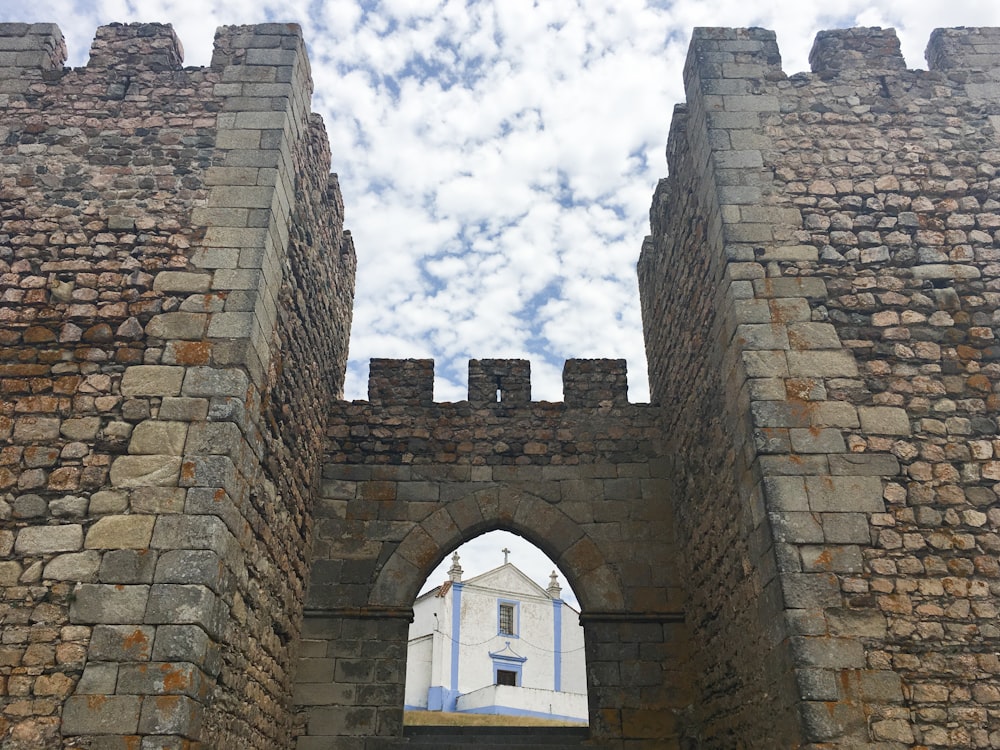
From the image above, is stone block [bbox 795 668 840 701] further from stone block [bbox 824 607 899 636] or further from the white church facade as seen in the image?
the white church facade

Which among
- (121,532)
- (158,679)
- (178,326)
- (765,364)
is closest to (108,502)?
(121,532)

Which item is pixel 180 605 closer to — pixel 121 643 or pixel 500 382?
pixel 121 643

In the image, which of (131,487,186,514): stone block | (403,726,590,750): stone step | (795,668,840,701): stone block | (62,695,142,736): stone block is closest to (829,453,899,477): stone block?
(795,668,840,701): stone block

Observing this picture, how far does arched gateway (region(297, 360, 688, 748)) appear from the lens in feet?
20.4

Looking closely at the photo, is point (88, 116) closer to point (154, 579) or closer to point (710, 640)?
point (154, 579)

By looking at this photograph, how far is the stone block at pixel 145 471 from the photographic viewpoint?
167 inches

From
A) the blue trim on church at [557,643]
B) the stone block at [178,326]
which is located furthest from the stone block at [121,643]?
the blue trim on church at [557,643]

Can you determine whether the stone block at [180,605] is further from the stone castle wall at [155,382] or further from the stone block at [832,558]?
A: the stone block at [832,558]

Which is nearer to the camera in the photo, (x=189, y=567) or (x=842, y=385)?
(x=189, y=567)

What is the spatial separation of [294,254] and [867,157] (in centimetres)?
411

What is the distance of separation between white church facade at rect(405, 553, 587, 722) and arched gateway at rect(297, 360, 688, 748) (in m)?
15.4

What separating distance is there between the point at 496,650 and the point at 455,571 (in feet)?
8.45

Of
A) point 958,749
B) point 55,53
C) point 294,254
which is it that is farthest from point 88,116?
point 958,749

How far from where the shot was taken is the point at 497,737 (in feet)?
21.1
